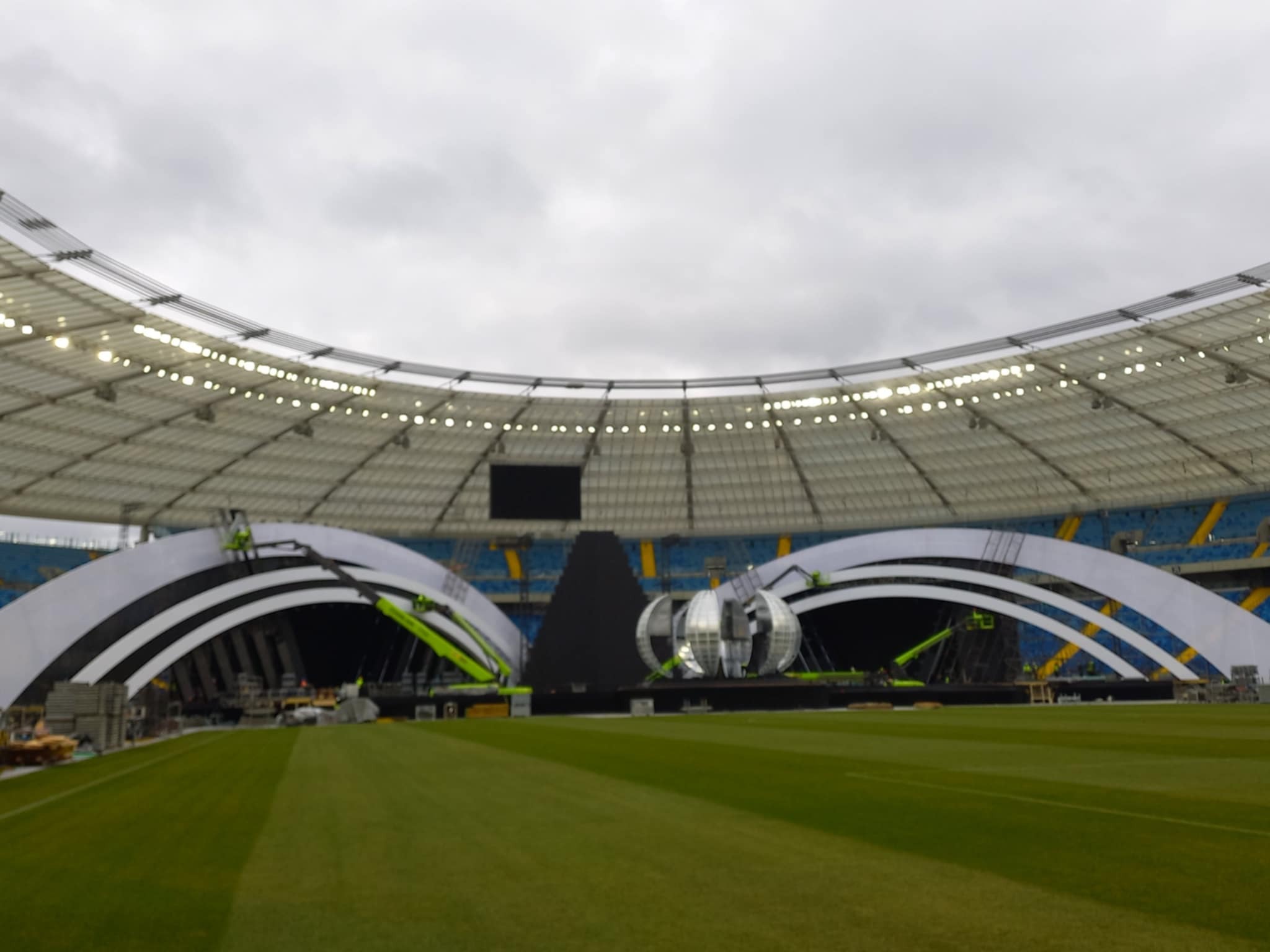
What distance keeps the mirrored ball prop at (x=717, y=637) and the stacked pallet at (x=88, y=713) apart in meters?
27.8

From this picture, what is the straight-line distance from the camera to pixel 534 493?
72.7 metres

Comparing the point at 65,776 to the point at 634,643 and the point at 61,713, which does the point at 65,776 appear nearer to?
the point at 61,713

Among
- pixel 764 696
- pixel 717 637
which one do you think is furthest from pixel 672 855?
pixel 717 637

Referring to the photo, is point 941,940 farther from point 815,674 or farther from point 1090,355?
point 1090,355

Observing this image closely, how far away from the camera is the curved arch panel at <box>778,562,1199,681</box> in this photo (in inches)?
2366

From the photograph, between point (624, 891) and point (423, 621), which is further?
point (423, 621)

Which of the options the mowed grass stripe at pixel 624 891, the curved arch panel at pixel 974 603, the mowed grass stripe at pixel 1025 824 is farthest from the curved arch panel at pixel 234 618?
the mowed grass stripe at pixel 624 891

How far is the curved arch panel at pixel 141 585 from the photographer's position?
4434 cm

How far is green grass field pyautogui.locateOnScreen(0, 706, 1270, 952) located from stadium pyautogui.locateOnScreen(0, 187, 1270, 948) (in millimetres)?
62

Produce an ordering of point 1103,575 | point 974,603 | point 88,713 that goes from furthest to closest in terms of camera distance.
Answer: point 974,603
point 1103,575
point 88,713

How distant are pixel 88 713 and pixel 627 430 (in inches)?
2258

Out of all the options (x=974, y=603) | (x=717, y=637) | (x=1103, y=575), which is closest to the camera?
(x=717, y=637)

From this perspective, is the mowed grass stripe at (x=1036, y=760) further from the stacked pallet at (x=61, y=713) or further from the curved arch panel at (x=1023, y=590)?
the curved arch panel at (x=1023, y=590)

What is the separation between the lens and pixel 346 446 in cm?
7919
